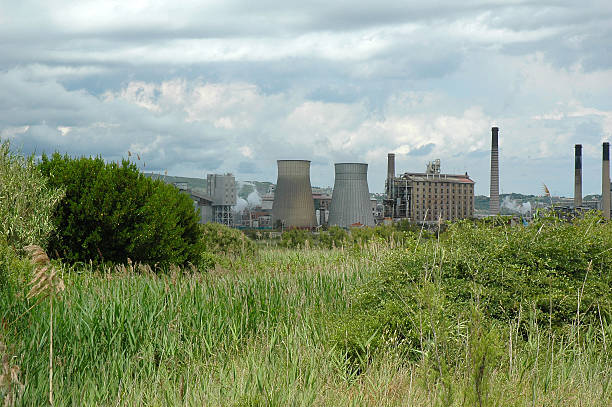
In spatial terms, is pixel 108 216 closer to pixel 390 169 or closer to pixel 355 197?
pixel 355 197

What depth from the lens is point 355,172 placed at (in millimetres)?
27656

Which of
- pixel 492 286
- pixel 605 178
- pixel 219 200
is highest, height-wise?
pixel 605 178

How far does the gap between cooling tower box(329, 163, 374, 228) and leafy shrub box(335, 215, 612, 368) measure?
76.0ft

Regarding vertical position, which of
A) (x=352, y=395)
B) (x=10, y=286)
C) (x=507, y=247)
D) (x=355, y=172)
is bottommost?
(x=352, y=395)

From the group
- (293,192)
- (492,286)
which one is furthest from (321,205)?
(492,286)

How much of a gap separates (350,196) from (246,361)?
24.8m

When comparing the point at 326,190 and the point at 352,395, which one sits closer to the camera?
the point at 352,395

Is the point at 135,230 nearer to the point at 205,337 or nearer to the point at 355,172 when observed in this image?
the point at 205,337

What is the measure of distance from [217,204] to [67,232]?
88.1ft

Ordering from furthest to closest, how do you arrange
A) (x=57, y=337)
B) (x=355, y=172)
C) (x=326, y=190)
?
(x=326, y=190) → (x=355, y=172) → (x=57, y=337)

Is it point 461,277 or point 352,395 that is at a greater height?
point 461,277

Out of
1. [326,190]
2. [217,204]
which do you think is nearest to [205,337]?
[217,204]

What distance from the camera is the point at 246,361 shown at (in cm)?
299

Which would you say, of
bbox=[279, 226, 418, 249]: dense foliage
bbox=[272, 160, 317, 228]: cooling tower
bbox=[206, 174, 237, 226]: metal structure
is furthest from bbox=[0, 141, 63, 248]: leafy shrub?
bbox=[206, 174, 237, 226]: metal structure
